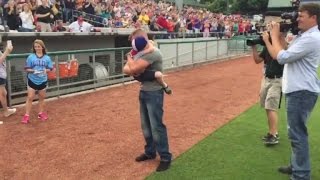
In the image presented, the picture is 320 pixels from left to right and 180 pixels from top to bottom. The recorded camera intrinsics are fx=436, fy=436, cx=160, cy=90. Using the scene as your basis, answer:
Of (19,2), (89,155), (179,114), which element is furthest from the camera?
(19,2)

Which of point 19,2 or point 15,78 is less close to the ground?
point 19,2

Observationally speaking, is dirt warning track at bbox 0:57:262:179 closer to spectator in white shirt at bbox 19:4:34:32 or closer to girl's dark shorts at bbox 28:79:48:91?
girl's dark shorts at bbox 28:79:48:91

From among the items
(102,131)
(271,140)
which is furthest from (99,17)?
(271,140)

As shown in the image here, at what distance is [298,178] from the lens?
4949mm

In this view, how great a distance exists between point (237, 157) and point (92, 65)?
7.11 metres

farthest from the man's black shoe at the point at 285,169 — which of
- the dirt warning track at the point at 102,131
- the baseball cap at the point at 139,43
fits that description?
the baseball cap at the point at 139,43

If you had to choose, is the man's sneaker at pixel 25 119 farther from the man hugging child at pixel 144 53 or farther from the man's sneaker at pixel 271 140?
the man's sneaker at pixel 271 140

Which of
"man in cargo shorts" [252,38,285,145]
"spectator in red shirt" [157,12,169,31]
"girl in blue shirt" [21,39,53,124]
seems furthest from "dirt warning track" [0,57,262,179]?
"spectator in red shirt" [157,12,169,31]

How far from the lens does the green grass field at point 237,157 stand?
5.54 metres

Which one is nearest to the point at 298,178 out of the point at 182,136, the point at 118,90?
the point at 182,136

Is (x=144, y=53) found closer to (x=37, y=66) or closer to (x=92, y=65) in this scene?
(x=37, y=66)

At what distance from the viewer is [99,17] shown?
57.2 ft

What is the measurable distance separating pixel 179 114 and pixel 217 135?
2.05 m

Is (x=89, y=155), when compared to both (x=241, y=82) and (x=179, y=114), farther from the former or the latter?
(x=241, y=82)
